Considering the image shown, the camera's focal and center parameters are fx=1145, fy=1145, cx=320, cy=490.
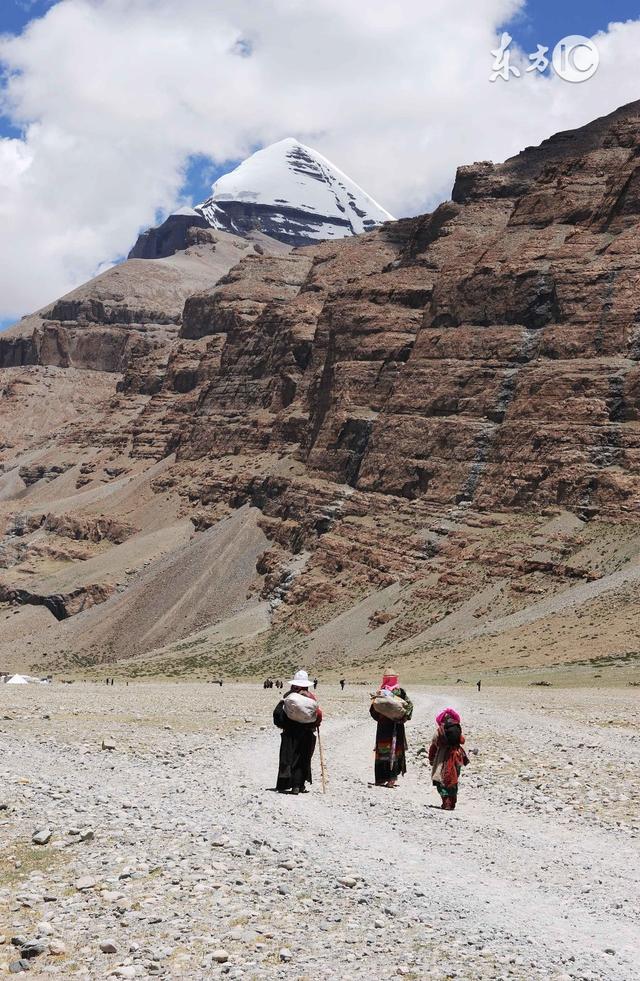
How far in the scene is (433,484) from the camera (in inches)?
3590

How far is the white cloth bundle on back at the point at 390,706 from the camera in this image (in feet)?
60.8

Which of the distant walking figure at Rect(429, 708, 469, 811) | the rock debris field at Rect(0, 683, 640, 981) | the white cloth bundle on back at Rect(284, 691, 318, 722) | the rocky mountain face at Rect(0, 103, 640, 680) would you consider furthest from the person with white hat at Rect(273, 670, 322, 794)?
the rocky mountain face at Rect(0, 103, 640, 680)

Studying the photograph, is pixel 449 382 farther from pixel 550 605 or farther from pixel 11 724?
pixel 11 724

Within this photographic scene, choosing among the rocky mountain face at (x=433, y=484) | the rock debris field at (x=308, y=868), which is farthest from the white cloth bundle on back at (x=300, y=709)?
the rocky mountain face at (x=433, y=484)

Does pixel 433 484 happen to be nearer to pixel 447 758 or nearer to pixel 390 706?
pixel 390 706

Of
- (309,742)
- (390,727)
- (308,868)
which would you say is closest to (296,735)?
(309,742)

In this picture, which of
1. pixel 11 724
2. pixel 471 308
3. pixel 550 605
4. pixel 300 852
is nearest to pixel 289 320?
pixel 471 308

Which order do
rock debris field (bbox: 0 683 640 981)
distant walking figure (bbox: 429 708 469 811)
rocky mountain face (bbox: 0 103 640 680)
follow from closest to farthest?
rock debris field (bbox: 0 683 640 981), distant walking figure (bbox: 429 708 469 811), rocky mountain face (bbox: 0 103 640 680)

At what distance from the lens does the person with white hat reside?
1745 cm

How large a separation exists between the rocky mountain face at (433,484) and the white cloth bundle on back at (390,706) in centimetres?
3842

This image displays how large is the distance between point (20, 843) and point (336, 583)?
76310 mm

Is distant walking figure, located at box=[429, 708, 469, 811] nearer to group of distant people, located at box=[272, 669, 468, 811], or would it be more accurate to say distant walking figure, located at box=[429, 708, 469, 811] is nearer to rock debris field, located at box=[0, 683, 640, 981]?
group of distant people, located at box=[272, 669, 468, 811]

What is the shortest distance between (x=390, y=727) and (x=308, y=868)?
23.9ft

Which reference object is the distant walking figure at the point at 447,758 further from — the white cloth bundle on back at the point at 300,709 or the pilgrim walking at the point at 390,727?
the white cloth bundle on back at the point at 300,709
